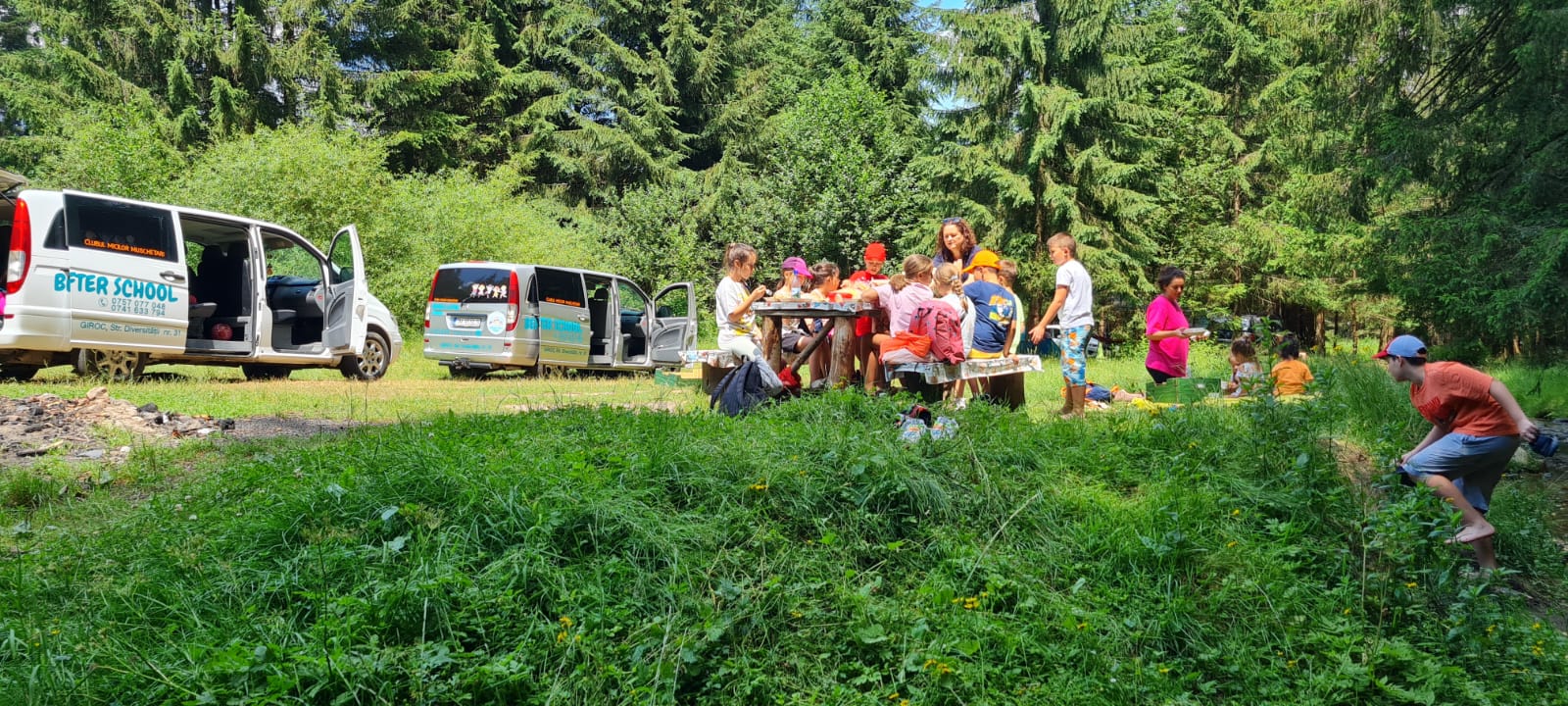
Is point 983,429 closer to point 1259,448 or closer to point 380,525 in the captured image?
point 1259,448

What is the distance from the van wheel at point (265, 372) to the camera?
1205 centimetres

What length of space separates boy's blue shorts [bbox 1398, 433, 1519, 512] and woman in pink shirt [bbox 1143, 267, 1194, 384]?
11.9ft

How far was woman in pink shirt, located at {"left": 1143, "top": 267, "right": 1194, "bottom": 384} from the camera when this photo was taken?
8711mm

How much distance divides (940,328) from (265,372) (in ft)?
30.4

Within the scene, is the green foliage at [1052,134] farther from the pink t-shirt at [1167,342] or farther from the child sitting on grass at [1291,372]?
the child sitting on grass at [1291,372]

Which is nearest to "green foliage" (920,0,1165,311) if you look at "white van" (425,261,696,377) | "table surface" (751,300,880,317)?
"white van" (425,261,696,377)

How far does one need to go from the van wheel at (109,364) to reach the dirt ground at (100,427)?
8.08ft

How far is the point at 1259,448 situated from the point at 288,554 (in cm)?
474

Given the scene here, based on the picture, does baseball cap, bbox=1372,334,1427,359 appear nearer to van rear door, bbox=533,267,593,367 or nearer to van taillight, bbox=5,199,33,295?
van taillight, bbox=5,199,33,295

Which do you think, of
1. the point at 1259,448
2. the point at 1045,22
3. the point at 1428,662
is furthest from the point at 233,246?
the point at 1045,22

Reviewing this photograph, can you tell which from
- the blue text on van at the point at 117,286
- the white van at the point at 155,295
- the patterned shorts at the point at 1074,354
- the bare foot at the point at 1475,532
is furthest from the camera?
the blue text on van at the point at 117,286

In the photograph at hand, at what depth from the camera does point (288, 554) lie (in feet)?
11.9

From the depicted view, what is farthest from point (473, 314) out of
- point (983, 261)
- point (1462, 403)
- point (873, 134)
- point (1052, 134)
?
point (873, 134)

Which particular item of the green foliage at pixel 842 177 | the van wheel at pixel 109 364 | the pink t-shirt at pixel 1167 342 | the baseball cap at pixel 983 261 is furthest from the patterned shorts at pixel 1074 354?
the green foliage at pixel 842 177
